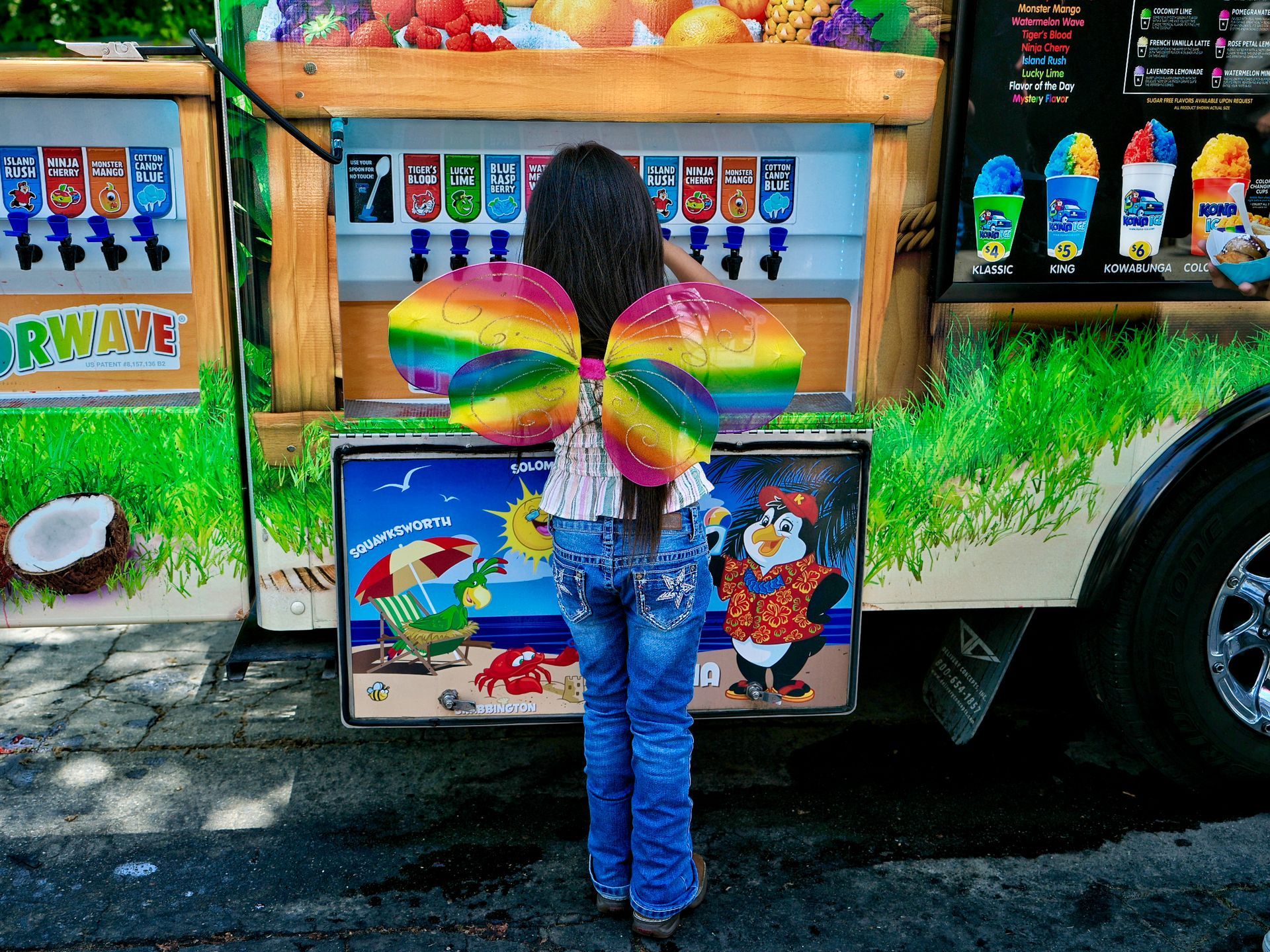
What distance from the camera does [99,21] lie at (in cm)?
710

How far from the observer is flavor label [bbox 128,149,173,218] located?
253 cm

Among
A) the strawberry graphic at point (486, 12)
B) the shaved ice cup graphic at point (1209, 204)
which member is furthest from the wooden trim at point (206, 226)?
the shaved ice cup graphic at point (1209, 204)

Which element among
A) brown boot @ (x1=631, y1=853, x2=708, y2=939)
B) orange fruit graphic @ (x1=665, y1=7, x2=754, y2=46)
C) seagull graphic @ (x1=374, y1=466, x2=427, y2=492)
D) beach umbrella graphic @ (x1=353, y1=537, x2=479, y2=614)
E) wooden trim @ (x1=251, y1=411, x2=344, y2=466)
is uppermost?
orange fruit graphic @ (x1=665, y1=7, x2=754, y2=46)

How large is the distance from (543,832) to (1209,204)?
91.3 inches

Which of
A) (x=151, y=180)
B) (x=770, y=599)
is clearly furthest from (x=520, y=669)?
(x=151, y=180)

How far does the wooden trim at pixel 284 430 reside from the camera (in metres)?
2.47

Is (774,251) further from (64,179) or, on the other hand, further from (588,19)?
(64,179)

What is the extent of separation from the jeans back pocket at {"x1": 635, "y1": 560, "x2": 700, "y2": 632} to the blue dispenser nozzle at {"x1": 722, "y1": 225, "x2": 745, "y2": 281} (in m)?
0.86

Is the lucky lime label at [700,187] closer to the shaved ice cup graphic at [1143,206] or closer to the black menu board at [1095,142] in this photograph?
the black menu board at [1095,142]

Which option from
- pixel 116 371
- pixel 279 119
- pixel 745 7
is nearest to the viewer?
pixel 279 119

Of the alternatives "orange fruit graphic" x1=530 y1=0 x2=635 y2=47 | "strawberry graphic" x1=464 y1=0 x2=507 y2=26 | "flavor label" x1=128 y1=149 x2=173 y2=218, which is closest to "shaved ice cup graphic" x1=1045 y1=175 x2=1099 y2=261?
"orange fruit graphic" x1=530 y1=0 x2=635 y2=47

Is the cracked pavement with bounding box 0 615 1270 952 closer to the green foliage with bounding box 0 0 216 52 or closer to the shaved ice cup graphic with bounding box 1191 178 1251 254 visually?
the shaved ice cup graphic with bounding box 1191 178 1251 254

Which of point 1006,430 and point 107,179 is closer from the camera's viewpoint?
point 107,179

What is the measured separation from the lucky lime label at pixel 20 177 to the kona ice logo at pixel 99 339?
0.86ft
